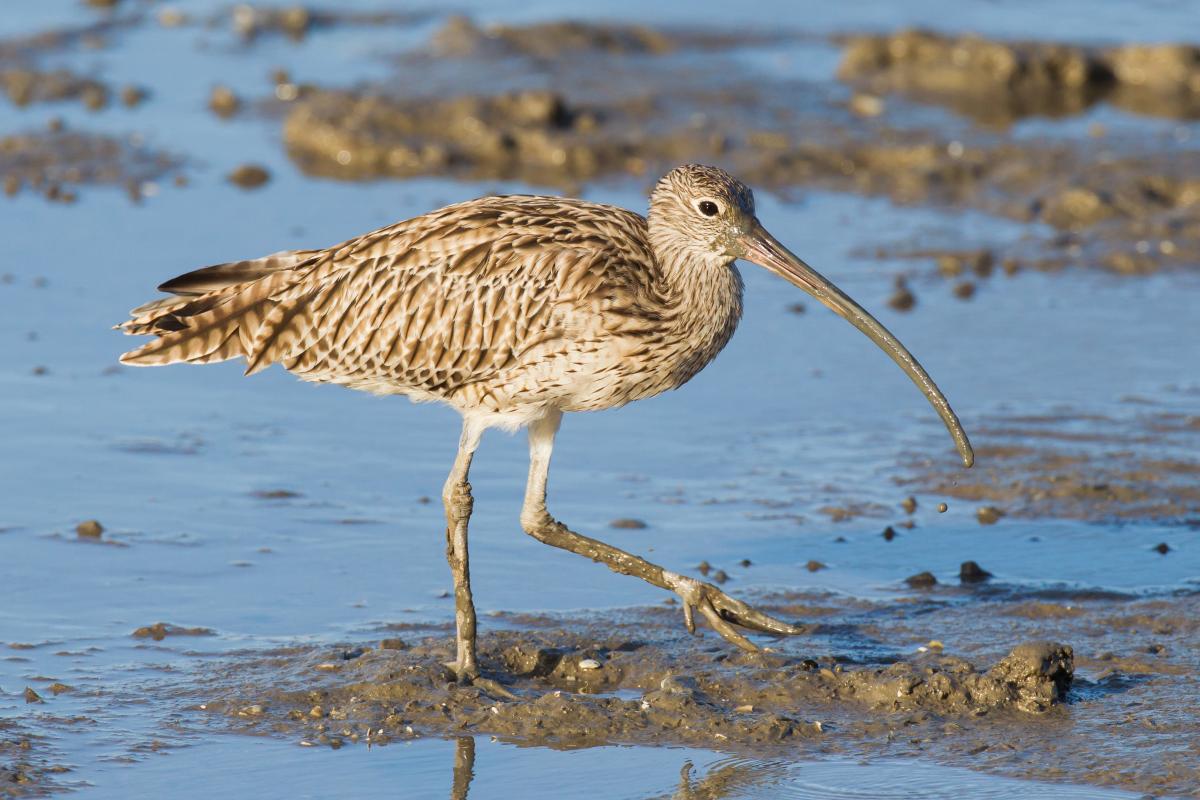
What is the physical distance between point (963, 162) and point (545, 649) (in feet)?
25.4

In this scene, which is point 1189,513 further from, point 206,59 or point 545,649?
point 206,59

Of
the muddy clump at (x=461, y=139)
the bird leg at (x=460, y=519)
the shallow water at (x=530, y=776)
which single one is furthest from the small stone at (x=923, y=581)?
the muddy clump at (x=461, y=139)

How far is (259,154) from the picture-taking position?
14.8 meters

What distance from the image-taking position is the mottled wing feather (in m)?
7.10

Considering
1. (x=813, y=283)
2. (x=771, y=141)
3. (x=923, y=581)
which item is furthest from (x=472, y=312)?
(x=771, y=141)

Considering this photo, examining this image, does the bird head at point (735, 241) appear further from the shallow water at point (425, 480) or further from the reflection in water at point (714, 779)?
the reflection in water at point (714, 779)

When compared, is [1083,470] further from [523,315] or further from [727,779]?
[727,779]

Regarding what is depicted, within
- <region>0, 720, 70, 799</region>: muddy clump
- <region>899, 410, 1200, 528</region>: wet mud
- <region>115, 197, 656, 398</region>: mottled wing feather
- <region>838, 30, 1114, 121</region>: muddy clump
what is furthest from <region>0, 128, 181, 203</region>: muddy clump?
<region>0, 720, 70, 799</region>: muddy clump

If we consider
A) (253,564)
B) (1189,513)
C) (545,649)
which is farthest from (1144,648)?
(253,564)

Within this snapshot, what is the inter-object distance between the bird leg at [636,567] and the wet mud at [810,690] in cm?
12

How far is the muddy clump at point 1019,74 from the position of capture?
1548 centimetres

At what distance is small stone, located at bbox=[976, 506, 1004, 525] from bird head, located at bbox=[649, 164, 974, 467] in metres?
1.54

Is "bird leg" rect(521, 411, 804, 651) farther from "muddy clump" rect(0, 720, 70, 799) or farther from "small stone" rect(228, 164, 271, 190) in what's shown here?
"small stone" rect(228, 164, 271, 190)

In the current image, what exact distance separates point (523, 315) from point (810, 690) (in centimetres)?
167
